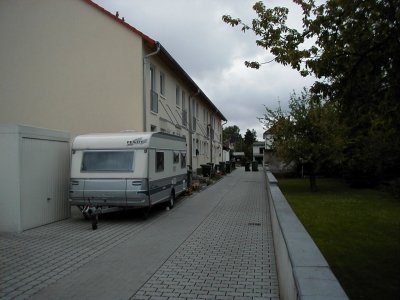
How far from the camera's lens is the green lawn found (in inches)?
270

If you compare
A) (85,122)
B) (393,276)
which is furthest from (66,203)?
(393,276)

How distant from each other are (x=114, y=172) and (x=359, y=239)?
6522 mm

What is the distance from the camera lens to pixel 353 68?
697 centimetres

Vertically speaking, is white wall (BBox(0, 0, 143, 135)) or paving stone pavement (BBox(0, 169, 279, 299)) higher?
white wall (BBox(0, 0, 143, 135))

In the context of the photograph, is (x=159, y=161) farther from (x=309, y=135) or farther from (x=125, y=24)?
(x=309, y=135)

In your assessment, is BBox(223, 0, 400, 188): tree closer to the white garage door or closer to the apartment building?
the white garage door

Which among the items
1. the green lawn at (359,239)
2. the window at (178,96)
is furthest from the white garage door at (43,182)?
the window at (178,96)

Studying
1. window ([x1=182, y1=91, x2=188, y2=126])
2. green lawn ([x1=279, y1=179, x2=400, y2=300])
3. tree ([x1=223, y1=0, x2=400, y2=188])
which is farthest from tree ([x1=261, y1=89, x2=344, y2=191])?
tree ([x1=223, y1=0, x2=400, y2=188])

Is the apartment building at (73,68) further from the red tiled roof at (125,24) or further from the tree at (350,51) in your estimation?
the tree at (350,51)

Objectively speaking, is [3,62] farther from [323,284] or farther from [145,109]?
[323,284]

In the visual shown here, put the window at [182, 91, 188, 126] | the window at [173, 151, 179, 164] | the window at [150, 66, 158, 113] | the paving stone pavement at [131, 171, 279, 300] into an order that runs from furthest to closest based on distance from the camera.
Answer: the window at [182, 91, 188, 126] < the window at [150, 66, 158, 113] < the window at [173, 151, 179, 164] < the paving stone pavement at [131, 171, 279, 300]

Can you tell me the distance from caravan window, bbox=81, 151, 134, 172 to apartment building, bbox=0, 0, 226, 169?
515 cm

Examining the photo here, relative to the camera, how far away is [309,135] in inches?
862

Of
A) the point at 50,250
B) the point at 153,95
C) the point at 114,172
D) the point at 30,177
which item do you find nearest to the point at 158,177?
the point at 114,172
